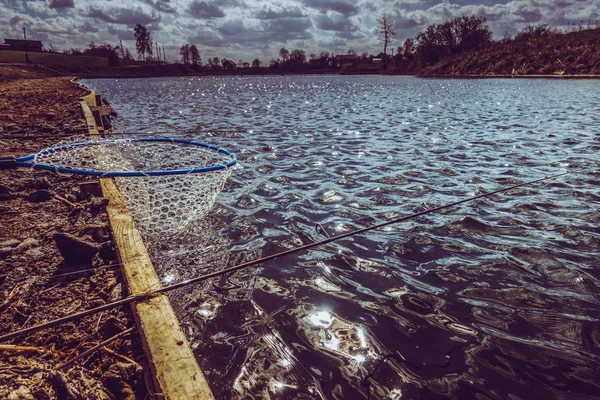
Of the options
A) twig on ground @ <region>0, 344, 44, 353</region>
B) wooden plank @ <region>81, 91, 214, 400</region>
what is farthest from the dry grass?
twig on ground @ <region>0, 344, 44, 353</region>

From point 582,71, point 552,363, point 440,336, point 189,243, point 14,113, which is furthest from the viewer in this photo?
point 582,71

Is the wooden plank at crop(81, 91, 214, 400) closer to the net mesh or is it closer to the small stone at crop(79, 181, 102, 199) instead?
the net mesh

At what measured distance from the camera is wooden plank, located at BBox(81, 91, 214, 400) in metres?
2.09

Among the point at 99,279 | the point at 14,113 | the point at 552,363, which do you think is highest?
the point at 14,113

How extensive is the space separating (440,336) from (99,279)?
10.7ft

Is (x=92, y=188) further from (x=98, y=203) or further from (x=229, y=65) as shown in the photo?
(x=229, y=65)

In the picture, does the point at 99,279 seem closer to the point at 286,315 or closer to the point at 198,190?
the point at 198,190

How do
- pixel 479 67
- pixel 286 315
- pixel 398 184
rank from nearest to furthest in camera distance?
pixel 286 315, pixel 398 184, pixel 479 67

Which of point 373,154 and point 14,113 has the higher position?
point 14,113

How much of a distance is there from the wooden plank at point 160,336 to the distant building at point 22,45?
146m

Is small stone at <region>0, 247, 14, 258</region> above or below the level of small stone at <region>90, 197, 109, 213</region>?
below

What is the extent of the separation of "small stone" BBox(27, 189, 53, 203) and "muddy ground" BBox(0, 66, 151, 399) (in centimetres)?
1

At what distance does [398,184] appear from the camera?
7.07m

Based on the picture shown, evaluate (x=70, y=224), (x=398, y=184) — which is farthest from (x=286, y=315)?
(x=398, y=184)
